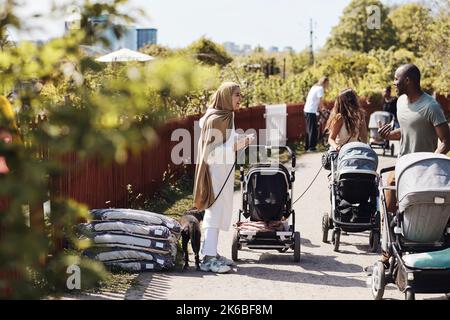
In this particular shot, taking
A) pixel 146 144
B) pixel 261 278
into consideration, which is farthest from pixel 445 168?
pixel 146 144

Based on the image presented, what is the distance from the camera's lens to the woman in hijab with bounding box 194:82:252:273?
25.2ft

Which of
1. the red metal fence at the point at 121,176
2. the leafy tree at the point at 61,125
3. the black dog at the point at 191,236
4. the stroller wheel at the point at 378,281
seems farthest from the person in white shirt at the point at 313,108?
the leafy tree at the point at 61,125

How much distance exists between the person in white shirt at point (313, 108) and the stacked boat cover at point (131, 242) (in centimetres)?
1089

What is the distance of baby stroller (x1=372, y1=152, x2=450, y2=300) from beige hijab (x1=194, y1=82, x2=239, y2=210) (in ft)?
6.37

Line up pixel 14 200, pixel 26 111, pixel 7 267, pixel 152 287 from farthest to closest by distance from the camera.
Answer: pixel 152 287 < pixel 26 111 < pixel 7 267 < pixel 14 200

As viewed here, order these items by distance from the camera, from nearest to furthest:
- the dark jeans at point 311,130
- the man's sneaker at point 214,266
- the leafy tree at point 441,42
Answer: the man's sneaker at point 214,266
the dark jeans at point 311,130
the leafy tree at point 441,42

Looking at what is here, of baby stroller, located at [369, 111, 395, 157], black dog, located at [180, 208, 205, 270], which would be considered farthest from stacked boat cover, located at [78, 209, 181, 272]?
baby stroller, located at [369, 111, 395, 157]

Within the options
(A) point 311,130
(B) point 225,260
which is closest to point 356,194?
(B) point 225,260

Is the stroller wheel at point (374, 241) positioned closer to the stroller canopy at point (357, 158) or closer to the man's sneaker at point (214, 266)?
the stroller canopy at point (357, 158)

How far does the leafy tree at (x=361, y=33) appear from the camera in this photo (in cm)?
7675

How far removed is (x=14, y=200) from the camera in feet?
6.91

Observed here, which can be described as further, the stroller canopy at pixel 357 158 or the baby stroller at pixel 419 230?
the stroller canopy at pixel 357 158
